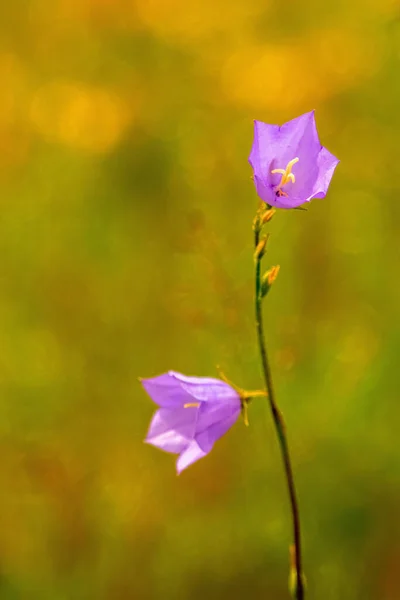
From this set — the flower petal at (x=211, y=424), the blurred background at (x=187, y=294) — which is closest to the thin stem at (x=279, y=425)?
the flower petal at (x=211, y=424)

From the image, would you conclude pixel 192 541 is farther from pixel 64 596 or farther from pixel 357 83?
pixel 357 83

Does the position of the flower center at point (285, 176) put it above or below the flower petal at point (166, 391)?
above

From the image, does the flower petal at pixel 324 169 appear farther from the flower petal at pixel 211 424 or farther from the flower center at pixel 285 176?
the flower petal at pixel 211 424

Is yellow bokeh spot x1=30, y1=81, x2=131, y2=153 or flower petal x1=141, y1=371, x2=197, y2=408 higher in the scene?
yellow bokeh spot x1=30, y1=81, x2=131, y2=153

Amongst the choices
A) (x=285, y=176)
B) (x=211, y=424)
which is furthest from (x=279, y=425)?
(x=285, y=176)

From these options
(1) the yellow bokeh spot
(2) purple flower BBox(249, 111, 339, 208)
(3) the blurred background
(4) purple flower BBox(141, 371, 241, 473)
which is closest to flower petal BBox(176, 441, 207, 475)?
(4) purple flower BBox(141, 371, 241, 473)

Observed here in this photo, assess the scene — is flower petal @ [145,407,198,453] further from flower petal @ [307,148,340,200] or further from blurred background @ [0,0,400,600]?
blurred background @ [0,0,400,600]
